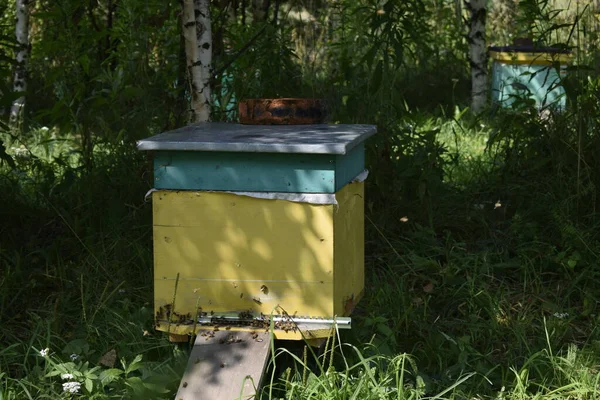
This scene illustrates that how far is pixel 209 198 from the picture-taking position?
296cm

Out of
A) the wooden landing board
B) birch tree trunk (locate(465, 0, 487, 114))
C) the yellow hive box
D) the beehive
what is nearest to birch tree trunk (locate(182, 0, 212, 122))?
the beehive

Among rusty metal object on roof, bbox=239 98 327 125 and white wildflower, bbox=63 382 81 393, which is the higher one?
rusty metal object on roof, bbox=239 98 327 125

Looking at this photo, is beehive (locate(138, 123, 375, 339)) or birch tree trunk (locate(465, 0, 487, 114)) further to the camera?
birch tree trunk (locate(465, 0, 487, 114))

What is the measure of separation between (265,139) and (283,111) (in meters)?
0.54

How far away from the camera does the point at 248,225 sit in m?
2.94

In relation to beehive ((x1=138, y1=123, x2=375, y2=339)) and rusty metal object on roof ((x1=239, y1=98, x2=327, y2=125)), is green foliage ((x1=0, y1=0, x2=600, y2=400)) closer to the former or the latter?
beehive ((x1=138, y1=123, x2=375, y2=339))

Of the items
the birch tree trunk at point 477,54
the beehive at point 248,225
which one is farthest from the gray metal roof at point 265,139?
the birch tree trunk at point 477,54

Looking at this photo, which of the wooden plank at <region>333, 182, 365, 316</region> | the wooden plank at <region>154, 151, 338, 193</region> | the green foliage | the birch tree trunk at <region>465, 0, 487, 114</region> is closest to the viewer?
the wooden plank at <region>154, 151, 338, 193</region>

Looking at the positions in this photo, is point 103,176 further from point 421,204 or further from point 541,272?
point 541,272

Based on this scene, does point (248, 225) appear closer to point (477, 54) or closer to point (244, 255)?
point (244, 255)

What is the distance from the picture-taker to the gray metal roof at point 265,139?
2.83 m

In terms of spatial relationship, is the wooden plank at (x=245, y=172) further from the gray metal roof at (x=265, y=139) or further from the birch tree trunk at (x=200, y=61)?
the birch tree trunk at (x=200, y=61)

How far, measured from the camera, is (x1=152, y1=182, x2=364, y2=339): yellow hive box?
2.91 meters

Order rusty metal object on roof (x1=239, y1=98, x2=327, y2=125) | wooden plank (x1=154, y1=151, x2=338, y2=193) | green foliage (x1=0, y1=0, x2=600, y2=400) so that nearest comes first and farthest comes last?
wooden plank (x1=154, y1=151, x2=338, y2=193) → green foliage (x1=0, y1=0, x2=600, y2=400) → rusty metal object on roof (x1=239, y1=98, x2=327, y2=125)
